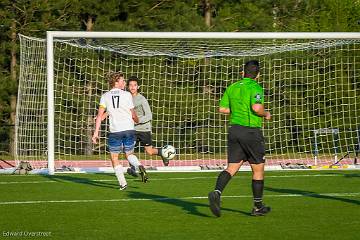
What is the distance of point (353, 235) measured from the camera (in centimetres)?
1053

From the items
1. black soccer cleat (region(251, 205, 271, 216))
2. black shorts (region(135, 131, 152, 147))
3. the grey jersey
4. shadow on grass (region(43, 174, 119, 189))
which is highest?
the grey jersey

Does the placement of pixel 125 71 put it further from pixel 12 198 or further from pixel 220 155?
pixel 12 198

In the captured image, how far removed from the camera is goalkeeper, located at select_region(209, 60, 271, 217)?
1219 centimetres

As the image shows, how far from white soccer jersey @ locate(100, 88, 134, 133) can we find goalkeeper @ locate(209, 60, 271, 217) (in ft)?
13.7

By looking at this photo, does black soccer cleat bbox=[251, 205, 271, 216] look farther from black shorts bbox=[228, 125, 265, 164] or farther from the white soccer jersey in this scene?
the white soccer jersey

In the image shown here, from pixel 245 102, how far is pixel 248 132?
37 cm

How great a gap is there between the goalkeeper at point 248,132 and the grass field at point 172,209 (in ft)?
1.46

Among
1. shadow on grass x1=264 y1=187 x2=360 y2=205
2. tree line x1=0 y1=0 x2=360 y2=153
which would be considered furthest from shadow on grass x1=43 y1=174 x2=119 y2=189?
tree line x1=0 y1=0 x2=360 y2=153

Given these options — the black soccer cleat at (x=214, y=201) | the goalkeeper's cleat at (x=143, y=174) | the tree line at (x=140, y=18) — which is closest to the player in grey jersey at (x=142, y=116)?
the goalkeeper's cleat at (x=143, y=174)

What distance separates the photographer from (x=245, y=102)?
40.2 feet

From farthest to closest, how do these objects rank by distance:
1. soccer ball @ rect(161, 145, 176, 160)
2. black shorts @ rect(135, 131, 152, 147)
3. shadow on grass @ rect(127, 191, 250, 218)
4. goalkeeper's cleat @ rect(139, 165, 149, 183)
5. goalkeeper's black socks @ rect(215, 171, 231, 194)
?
soccer ball @ rect(161, 145, 176, 160)
black shorts @ rect(135, 131, 152, 147)
goalkeeper's cleat @ rect(139, 165, 149, 183)
shadow on grass @ rect(127, 191, 250, 218)
goalkeeper's black socks @ rect(215, 171, 231, 194)

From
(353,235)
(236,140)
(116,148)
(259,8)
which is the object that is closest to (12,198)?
(116,148)

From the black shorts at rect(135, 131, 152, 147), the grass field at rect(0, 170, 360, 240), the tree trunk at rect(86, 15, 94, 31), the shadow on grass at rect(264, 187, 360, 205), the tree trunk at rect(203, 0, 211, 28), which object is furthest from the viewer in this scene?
the tree trunk at rect(203, 0, 211, 28)

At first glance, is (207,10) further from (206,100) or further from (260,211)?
(260,211)
